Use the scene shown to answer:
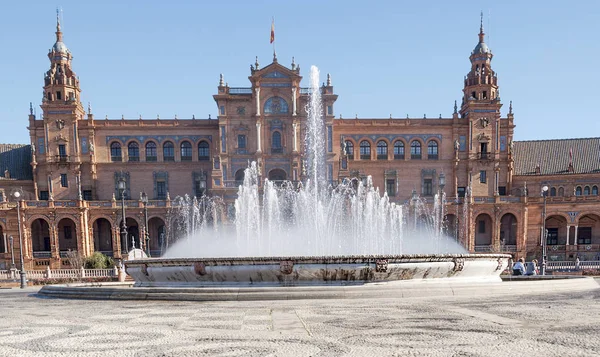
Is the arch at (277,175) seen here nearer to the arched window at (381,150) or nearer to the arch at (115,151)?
the arched window at (381,150)

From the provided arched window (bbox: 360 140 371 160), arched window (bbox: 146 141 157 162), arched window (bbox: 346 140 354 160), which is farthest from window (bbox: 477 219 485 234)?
arched window (bbox: 146 141 157 162)

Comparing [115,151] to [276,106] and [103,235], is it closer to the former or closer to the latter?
[103,235]

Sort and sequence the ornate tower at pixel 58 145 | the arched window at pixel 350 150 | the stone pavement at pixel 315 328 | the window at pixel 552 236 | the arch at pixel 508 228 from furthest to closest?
the arched window at pixel 350 150 → the arch at pixel 508 228 → the window at pixel 552 236 → the ornate tower at pixel 58 145 → the stone pavement at pixel 315 328

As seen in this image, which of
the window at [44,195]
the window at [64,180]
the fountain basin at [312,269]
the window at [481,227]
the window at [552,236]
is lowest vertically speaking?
the window at [552,236]

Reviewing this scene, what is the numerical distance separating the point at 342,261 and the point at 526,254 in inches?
1410

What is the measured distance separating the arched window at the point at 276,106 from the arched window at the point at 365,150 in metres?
9.98

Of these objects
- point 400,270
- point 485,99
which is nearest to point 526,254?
point 485,99

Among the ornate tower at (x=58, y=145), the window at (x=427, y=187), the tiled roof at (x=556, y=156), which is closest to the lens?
the ornate tower at (x=58, y=145)

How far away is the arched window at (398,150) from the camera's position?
43.3 metres

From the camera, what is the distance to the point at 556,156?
4575 centimetres

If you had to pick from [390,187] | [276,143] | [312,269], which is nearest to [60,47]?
[276,143]

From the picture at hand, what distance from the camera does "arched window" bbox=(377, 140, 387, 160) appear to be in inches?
1704

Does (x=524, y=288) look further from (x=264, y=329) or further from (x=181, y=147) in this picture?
(x=181, y=147)

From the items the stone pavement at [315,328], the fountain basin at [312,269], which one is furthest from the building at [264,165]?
the stone pavement at [315,328]
